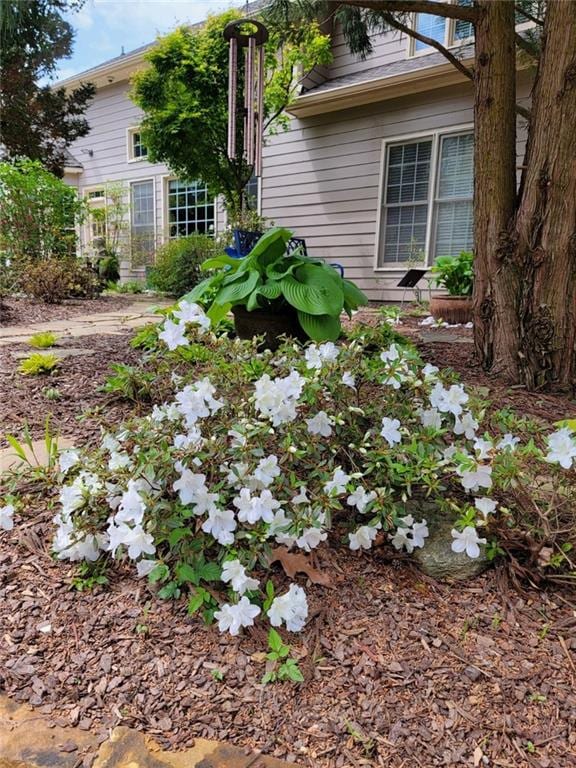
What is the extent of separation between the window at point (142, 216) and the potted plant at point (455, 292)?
22.9 ft

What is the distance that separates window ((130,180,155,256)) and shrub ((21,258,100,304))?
13.1 feet

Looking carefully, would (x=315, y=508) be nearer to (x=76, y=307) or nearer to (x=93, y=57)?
(x=93, y=57)

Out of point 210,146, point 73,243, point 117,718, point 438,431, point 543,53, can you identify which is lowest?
point 117,718

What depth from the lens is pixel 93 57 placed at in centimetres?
142

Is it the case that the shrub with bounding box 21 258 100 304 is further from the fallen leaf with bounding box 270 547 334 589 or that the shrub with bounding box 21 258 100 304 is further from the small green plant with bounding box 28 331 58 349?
the fallen leaf with bounding box 270 547 334 589

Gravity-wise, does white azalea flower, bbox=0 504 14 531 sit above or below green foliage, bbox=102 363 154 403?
below

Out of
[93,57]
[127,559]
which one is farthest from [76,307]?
[127,559]

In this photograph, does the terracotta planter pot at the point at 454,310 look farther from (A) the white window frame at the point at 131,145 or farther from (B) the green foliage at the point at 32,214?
(A) the white window frame at the point at 131,145

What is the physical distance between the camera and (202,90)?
711 centimetres

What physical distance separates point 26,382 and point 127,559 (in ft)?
4.67

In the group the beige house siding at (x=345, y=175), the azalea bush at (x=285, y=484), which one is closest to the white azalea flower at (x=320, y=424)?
the azalea bush at (x=285, y=484)

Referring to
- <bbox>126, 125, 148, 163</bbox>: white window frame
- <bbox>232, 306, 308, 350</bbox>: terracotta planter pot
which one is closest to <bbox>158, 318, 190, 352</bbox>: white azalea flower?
<bbox>232, 306, 308, 350</bbox>: terracotta planter pot

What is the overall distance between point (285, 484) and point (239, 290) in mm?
1477

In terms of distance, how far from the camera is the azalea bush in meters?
1.12
